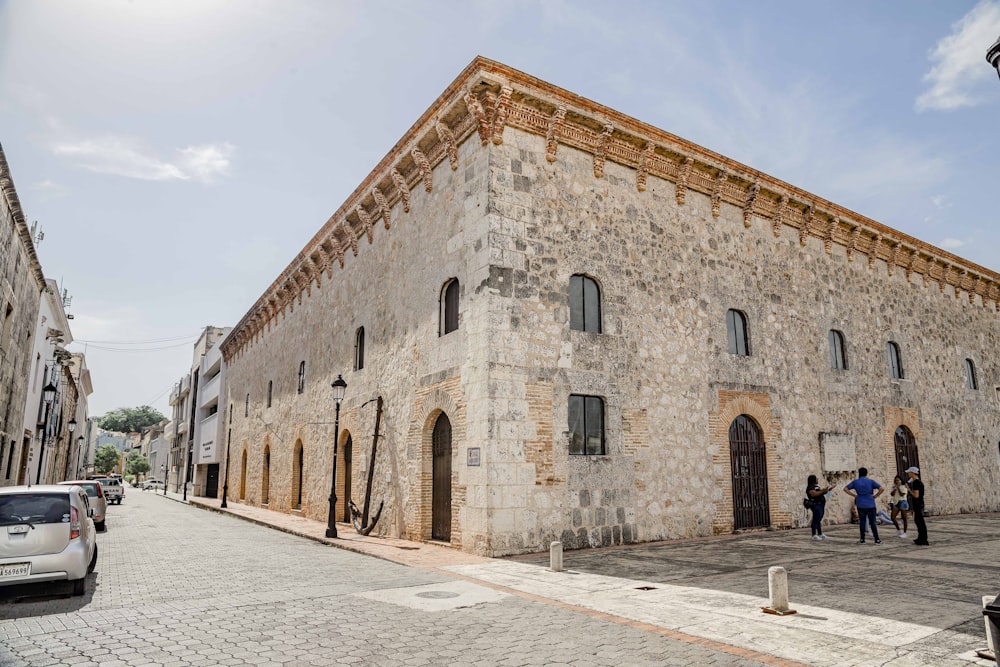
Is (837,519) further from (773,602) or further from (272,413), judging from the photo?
(272,413)

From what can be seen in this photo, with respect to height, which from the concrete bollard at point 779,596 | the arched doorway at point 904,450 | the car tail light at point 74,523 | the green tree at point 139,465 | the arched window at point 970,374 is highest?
the arched window at point 970,374

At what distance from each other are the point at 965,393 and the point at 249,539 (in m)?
23.9

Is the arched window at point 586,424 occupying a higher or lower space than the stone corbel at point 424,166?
lower

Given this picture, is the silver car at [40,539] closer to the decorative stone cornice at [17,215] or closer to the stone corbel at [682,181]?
the decorative stone cornice at [17,215]

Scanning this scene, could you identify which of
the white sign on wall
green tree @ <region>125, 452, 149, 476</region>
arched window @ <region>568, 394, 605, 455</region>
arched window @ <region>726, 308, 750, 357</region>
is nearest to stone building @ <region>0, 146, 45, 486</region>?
arched window @ <region>568, 394, 605, 455</region>

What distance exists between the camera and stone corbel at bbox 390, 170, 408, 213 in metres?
15.2

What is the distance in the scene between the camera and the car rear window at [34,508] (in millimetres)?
7328

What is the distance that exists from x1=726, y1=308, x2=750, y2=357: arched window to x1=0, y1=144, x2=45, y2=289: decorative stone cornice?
57.1 feet

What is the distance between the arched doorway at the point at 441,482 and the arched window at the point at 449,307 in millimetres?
1824

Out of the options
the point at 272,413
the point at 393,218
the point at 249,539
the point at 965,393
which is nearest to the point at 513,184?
the point at 393,218

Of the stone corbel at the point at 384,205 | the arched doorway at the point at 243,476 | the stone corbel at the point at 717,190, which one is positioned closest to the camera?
the stone corbel at the point at 717,190

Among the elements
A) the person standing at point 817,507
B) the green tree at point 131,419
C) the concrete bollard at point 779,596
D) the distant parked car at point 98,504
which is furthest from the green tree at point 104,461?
the concrete bollard at point 779,596

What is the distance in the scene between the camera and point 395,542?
1287 cm

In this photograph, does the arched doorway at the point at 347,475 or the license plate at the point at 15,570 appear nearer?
the license plate at the point at 15,570
